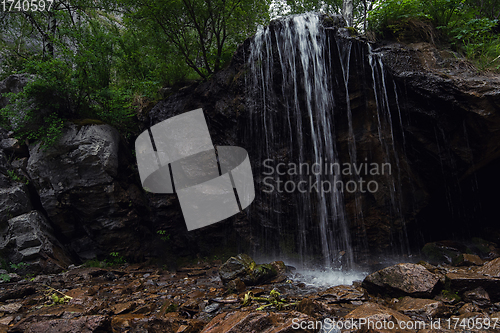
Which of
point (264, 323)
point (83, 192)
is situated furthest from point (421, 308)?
point (83, 192)

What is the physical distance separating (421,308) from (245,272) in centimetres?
266

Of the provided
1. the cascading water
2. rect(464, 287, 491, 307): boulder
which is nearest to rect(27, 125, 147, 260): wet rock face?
the cascading water

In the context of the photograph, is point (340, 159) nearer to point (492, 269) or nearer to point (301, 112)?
point (301, 112)

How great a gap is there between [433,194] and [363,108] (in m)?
2.88

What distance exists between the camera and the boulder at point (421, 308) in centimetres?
297

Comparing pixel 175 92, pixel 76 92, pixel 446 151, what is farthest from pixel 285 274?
pixel 76 92

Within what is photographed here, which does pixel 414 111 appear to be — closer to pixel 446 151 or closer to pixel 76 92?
pixel 446 151

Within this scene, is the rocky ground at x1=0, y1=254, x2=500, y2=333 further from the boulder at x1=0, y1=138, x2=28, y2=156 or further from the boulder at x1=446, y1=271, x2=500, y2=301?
the boulder at x1=0, y1=138, x2=28, y2=156

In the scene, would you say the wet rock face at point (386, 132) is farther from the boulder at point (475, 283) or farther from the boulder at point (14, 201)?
the boulder at point (14, 201)

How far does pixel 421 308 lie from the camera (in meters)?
3.08

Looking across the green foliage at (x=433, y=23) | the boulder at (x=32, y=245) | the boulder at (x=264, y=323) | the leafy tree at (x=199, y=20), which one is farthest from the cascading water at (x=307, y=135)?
the boulder at (x=32, y=245)

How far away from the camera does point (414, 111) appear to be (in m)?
6.03

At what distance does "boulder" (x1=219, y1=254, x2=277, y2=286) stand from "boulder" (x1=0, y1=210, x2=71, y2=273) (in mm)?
4593

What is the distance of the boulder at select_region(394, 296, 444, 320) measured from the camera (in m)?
2.97
